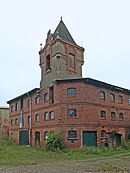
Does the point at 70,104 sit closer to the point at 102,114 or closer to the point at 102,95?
the point at 102,114

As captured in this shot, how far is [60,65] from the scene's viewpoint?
34.7 metres

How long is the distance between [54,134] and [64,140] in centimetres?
147

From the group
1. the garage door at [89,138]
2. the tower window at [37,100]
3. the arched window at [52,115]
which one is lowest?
the garage door at [89,138]

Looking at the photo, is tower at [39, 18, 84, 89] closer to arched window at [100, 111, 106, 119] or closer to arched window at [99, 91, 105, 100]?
arched window at [99, 91, 105, 100]

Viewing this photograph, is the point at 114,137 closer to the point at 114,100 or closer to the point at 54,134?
the point at 114,100

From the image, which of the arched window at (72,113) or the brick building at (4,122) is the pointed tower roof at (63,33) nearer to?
the arched window at (72,113)

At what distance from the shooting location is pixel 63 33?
124ft

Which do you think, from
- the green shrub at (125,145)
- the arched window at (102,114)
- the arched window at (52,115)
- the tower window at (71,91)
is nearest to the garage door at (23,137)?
the arched window at (52,115)

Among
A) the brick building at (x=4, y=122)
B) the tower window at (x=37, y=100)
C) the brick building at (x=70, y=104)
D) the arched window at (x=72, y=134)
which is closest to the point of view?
the arched window at (x=72, y=134)

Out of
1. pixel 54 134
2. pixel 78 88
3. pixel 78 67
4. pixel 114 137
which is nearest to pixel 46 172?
pixel 54 134

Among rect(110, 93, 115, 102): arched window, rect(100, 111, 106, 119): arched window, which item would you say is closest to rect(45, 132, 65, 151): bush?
rect(100, 111, 106, 119): arched window

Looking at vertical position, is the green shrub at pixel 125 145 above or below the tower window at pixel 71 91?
below

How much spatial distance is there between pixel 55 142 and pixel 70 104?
507cm

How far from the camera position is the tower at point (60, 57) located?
34.8 metres
